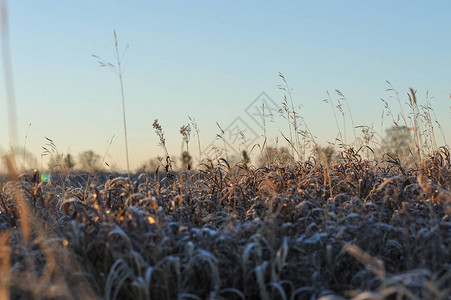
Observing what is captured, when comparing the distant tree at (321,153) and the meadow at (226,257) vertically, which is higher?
the distant tree at (321,153)

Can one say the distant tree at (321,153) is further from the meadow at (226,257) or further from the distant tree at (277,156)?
the meadow at (226,257)

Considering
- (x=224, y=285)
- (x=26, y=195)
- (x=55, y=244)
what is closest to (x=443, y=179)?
(x=224, y=285)

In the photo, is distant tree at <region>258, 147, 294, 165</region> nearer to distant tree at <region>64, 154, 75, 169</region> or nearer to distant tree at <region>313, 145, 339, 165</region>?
distant tree at <region>313, 145, 339, 165</region>

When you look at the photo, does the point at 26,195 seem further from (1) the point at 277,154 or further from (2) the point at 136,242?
(1) the point at 277,154

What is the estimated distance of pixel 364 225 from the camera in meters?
3.07

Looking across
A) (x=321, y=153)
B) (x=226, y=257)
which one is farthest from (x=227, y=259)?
(x=321, y=153)

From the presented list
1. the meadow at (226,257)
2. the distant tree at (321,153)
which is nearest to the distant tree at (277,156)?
the distant tree at (321,153)

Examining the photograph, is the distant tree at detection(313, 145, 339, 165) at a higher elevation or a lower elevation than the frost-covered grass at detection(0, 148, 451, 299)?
higher

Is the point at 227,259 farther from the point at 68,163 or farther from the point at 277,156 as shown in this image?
the point at 68,163

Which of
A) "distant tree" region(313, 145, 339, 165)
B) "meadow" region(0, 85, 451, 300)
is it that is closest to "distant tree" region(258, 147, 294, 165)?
"distant tree" region(313, 145, 339, 165)

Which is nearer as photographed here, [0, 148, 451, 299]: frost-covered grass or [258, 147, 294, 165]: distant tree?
[0, 148, 451, 299]: frost-covered grass

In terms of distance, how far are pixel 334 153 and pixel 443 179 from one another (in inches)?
65.7

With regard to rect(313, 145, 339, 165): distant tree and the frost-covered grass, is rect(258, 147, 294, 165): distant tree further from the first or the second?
the frost-covered grass

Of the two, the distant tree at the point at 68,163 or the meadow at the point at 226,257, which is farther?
the distant tree at the point at 68,163
